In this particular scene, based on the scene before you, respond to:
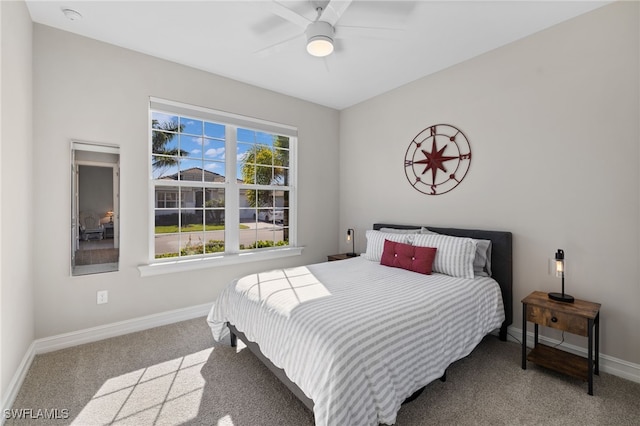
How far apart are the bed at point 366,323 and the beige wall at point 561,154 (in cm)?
32

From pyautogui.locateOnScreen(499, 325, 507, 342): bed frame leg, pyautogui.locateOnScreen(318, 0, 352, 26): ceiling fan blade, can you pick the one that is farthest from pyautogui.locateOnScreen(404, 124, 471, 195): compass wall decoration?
pyautogui.locateOnScreen(318, 0, 352, 26): ceiling fan blade

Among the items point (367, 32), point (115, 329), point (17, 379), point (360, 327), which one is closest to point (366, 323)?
point (360, 327)

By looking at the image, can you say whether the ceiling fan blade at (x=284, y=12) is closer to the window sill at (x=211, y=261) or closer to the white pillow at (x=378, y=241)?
the white pillow at (x=378, y=241)

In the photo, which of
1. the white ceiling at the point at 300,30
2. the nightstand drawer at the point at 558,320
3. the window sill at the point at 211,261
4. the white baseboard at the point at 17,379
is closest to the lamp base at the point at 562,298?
the nightstand drawer at the point at 558,320

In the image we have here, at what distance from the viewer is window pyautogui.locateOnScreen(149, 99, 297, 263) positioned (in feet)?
10.3

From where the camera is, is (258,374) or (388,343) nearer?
(388,343)

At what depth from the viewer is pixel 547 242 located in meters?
2.53

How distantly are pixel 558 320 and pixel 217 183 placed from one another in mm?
3526

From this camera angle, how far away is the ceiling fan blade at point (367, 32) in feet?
7.31

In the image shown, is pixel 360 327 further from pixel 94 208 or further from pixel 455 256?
pixel 94 208

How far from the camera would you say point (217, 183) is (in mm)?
3504

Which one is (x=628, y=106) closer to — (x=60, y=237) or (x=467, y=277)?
(x=467, y=277)

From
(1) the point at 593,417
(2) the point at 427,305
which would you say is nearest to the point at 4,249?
(2) the point at 427,305

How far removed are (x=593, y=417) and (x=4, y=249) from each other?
376cm
